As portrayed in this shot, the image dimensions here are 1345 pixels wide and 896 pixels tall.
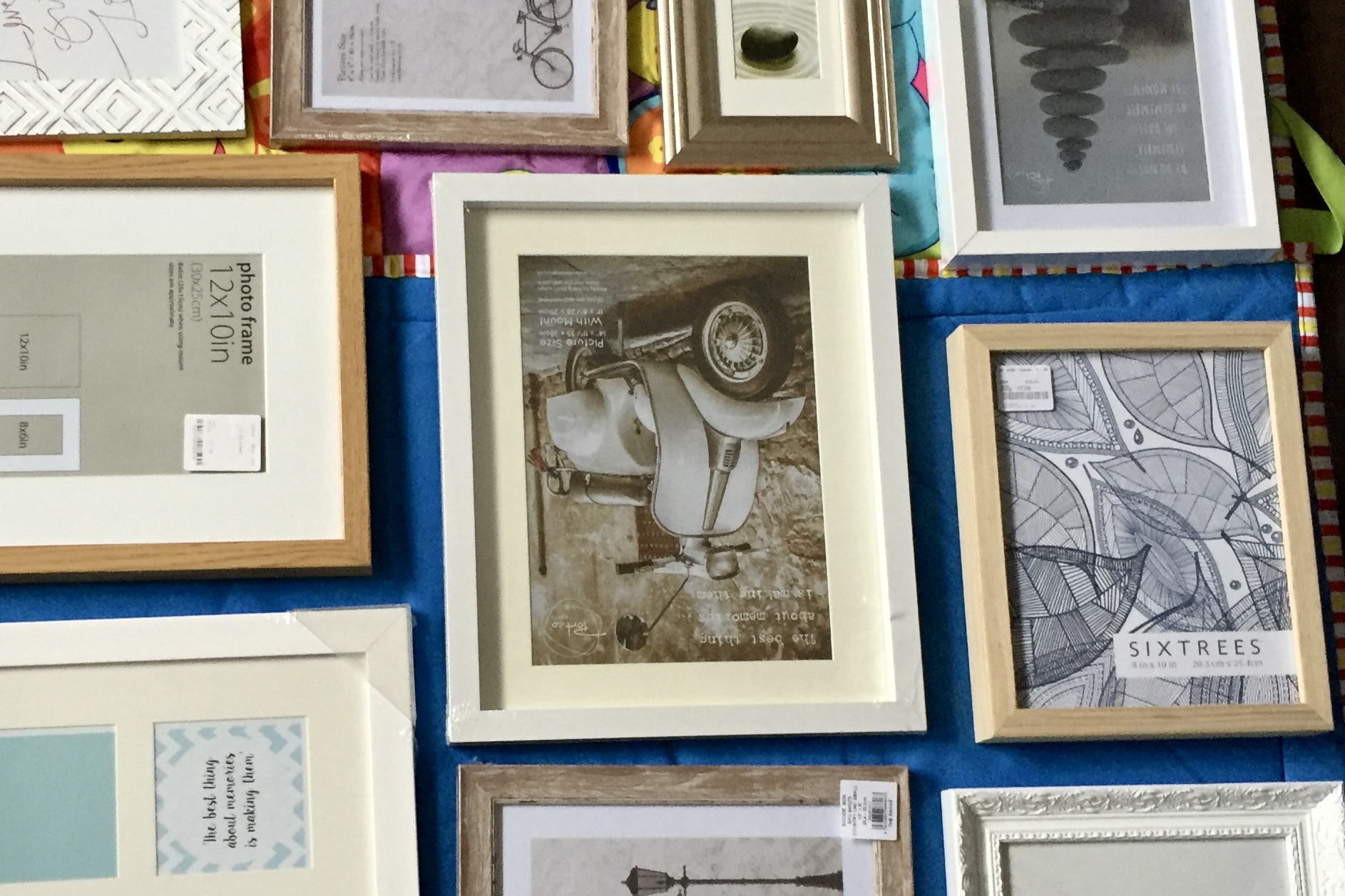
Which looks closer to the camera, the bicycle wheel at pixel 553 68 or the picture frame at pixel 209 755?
the picture frame at pixel 209 755

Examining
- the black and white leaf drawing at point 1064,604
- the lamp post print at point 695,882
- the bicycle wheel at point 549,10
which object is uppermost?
the bicycle wheel at point 549,10

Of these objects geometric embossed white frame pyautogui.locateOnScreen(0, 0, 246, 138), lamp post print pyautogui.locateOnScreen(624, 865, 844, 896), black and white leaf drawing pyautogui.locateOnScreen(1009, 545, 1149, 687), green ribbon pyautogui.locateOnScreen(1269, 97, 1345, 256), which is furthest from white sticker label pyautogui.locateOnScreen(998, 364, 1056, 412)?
geometric embossed white frame pyautogui.locateOnScreen(0, 0, 246, 138)

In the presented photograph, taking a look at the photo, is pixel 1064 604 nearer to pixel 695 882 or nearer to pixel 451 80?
pixel 695 882

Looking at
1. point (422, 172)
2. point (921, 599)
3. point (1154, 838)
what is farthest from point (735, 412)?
point (1154, 838)

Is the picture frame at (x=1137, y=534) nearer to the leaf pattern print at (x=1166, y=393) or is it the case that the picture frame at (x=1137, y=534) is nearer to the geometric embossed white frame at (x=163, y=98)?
the leaf pattern print at (x=1166, y=393)

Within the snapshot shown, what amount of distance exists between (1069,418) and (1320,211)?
286 millimetres

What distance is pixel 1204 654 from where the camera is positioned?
0.96m

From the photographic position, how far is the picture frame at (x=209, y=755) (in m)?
0.86

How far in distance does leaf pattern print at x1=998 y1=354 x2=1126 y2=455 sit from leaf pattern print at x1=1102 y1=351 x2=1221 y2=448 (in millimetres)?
17

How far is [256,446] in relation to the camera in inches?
35.7

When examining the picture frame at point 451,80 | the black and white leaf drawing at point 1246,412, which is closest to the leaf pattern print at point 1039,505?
the black and white leaf drawing at point 1246,412

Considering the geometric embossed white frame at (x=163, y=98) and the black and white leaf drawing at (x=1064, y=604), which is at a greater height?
the geometric embossed white frame at (x=163, y=98)

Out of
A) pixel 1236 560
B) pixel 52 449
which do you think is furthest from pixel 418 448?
pixel 1236 560

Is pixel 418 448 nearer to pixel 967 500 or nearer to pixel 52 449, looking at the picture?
pixel 52 449
